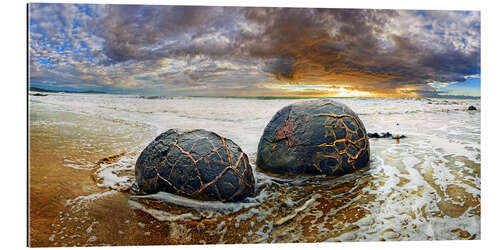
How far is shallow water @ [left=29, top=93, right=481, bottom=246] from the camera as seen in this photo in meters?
2.49

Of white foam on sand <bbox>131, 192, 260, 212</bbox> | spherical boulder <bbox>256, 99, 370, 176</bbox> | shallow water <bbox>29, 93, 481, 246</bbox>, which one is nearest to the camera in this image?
shallow water <bbox>29, 93, 481, 246</bbox>

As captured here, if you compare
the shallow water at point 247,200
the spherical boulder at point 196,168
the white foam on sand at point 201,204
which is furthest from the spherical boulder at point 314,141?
the white foam on sand at point 201,204

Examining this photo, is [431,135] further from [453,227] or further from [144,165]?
[144,165]

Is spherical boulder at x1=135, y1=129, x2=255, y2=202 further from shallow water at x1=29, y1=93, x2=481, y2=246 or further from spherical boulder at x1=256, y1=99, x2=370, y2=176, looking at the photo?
spherical boulder at x1=256, y1=99, x2=370, y2=176

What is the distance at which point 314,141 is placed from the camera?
3.37 meters

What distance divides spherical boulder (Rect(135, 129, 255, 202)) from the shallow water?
11cm

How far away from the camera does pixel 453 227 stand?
2.74 m

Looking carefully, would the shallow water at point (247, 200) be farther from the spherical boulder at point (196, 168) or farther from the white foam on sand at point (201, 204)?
the spherical boulder at point (196, 168)

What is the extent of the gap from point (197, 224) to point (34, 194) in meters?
1.77

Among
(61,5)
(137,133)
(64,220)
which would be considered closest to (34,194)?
(64,220)

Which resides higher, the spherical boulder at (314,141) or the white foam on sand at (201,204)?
the spherical boulder at (314,141)

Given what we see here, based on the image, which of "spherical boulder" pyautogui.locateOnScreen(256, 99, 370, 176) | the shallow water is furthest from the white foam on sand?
"spherical boulder" pyautogui.locateOnScreen(256, 99, 370, 176)

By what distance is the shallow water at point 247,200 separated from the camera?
249 cm

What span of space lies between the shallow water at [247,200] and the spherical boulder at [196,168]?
11 cm
